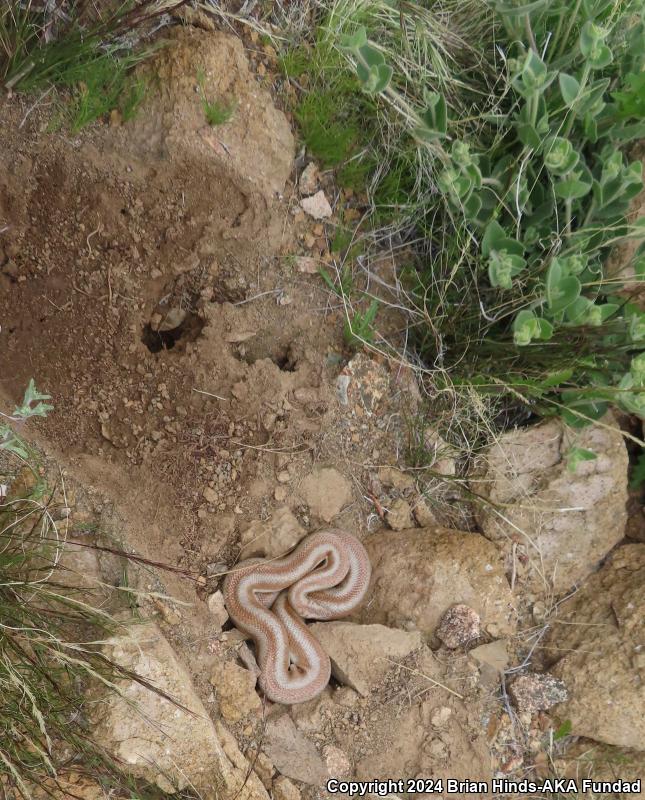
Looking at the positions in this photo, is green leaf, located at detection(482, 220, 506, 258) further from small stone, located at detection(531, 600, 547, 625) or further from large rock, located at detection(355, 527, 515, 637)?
small stone, located at detection(531, 600, 547, 625)

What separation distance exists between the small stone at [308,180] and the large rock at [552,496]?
1.64m

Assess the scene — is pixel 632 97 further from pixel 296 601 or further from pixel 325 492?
pixel 296 601

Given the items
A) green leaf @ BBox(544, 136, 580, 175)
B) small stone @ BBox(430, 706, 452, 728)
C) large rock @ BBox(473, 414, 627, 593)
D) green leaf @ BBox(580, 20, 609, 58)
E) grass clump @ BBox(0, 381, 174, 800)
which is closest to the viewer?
grass clump @ BBox(0, 381, 174, 800)

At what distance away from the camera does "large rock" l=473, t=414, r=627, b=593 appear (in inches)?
145

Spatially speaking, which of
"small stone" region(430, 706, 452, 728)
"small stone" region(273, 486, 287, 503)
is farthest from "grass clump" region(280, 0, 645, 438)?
"small stone" region(430, 706, 452, 728)

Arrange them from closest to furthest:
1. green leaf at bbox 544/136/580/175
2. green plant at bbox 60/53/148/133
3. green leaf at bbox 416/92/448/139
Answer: green leaf at bbox 544/136/580/175 < green plant at bbox 60/53/148/133 < green leaf at bbox 416/92/448/139

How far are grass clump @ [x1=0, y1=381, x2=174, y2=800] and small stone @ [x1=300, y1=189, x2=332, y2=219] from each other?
169 centimetres

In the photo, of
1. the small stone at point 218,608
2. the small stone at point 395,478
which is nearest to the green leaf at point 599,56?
the small stone at point 395,478

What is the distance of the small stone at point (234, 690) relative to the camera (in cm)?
317

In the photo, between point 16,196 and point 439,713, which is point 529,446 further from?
point 16,196

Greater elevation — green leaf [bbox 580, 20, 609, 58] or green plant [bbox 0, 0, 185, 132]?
green plant [bbox 0, 0, 185, 132]

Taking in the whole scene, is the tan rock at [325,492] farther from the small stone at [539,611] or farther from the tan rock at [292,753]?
the small stone at [539,611]

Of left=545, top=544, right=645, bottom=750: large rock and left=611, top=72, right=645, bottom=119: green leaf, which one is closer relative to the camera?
left=611, top=72, right=645, bottom=119: green leaf

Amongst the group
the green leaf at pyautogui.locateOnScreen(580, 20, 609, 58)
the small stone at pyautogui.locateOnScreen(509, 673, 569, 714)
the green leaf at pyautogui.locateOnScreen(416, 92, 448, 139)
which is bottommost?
the small stone at pyautogui.locateOnScreen(509, 673, 569, 714)
